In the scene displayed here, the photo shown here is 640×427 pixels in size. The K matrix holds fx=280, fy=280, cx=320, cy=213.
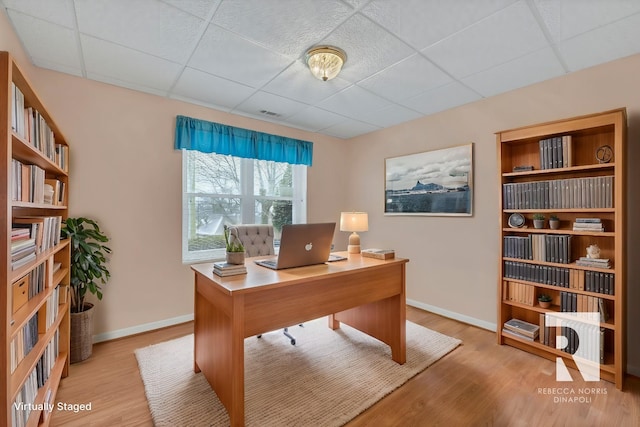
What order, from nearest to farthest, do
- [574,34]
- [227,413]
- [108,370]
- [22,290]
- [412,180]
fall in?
[22,290], [227,413], [574,34], [108,370], [412,180]

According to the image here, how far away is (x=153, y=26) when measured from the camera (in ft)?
5.84

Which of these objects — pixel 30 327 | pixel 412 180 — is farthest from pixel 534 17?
pixel 30 327

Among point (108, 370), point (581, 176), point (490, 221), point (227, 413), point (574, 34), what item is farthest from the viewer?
point (490, 221)

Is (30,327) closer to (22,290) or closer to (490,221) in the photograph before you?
(22,290)

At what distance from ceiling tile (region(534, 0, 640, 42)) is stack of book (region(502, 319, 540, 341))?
2282mm

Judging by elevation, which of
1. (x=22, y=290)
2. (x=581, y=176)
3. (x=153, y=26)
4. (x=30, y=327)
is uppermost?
(x=153, y=26)

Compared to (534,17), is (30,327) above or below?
below

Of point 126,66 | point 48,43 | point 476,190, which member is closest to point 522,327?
point 476,190

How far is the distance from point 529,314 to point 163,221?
3.71 metres

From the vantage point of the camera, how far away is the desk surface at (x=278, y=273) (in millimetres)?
1563

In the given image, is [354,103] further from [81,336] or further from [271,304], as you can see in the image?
[81,336]

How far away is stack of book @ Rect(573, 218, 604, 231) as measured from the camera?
2076 mm

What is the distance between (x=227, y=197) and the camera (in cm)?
346

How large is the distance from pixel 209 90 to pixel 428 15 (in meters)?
2.03
